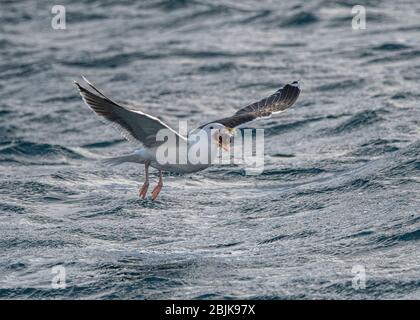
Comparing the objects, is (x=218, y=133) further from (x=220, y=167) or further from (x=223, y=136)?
(x=220, y=167)

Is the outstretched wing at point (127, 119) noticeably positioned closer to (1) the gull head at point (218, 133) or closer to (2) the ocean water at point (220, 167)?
(1) the gull head at point (218, 133)

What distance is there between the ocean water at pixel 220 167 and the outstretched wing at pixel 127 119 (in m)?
1.61

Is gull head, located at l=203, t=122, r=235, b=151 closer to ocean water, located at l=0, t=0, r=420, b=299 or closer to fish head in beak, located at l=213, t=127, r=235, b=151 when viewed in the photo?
fish head in beak, located at l=213, t=127, r=235, b=151

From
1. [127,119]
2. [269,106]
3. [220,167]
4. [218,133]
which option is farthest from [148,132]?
[220,167]

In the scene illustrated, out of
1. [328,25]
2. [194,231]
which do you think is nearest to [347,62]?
[328,25]

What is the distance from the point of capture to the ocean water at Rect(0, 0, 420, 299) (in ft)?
40.8

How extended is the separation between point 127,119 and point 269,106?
125 inches

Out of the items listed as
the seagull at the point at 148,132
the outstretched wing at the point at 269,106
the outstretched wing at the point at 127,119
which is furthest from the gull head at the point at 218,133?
the outstretched wing at the point at 269,106

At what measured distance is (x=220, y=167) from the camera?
59.3 feet

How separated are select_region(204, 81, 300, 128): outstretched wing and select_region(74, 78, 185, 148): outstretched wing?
5.24 ft

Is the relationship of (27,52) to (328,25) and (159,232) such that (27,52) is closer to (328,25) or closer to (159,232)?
(328,25)

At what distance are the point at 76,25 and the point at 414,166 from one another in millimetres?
16163
